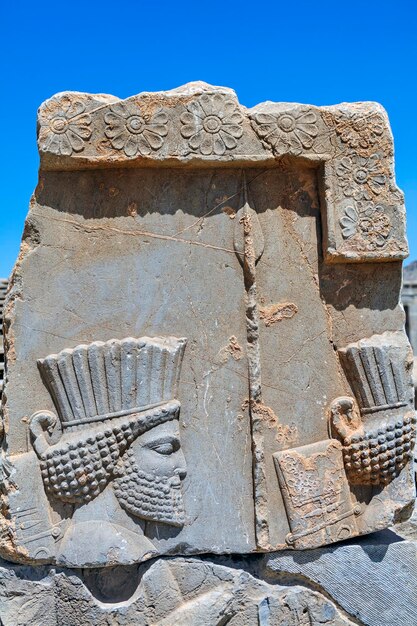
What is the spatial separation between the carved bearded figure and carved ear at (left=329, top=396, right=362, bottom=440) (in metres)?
0.67

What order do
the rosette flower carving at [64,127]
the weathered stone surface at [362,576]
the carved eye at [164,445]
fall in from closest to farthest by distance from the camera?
the rosette flower carving at [64,127] < the carved eye at [164,445] < the weathered stone surface at [362,576]

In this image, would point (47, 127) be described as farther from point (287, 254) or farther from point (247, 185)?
point (287, 254)

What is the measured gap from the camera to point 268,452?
3043 mm

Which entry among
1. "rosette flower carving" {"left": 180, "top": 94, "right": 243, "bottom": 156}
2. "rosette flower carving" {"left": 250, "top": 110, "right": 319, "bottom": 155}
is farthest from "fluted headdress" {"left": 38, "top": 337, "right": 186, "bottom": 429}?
"rosette flower carving" {"left": 250, "top": 110, "right": 319, "bottom": 155}

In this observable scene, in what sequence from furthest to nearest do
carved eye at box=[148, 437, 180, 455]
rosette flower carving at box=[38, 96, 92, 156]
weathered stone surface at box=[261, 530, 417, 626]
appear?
weathered stone surface at box=[261, 530, 417, 626] < carved eye at box=[148, 437, 180, 455] < rosette flower carving at box=[38, 96, 92, 156]

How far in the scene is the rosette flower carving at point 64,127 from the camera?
2.84 metres

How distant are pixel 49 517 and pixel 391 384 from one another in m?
1.55

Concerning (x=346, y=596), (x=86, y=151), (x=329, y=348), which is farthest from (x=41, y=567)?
(x=86, y=151)

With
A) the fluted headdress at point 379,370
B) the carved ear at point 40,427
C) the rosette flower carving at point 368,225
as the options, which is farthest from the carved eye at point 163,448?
the rosette flower carving at point 368,225

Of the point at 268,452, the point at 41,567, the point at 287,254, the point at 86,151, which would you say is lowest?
the point at 41,567

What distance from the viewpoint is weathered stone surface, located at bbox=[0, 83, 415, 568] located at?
114 inches

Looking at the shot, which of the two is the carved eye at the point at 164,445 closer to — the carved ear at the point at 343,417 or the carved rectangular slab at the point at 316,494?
the carved rectangular slab at the point at 316,494

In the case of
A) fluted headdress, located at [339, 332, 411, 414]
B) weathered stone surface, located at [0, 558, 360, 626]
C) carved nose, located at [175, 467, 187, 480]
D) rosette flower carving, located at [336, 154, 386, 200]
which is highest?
rosette flower carving, located at [336, 154, 386, 200]

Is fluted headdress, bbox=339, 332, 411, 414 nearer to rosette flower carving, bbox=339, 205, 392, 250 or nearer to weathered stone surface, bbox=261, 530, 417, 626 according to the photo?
rosette flower carving, bbox=339, 205, 392, 250
